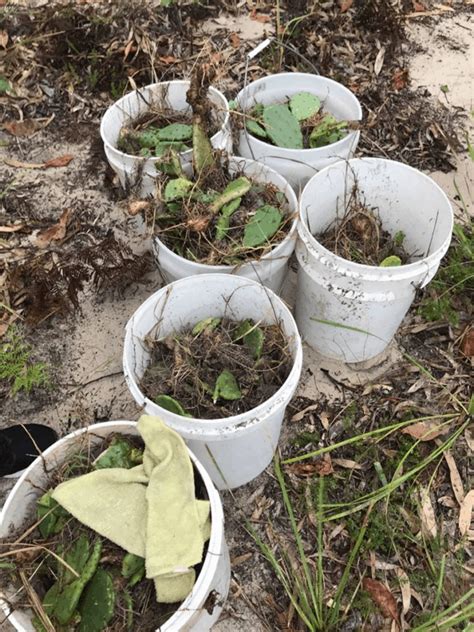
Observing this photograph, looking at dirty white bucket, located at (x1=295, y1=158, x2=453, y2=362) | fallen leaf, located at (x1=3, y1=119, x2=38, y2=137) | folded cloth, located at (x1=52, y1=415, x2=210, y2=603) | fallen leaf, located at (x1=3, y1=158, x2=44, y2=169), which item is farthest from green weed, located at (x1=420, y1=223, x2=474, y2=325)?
fallen leaf, located at (x1=3, y1=119, x2=38, y2=137)

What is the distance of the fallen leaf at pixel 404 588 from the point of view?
158cm

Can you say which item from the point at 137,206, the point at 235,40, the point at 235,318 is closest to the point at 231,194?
the point at 137,206

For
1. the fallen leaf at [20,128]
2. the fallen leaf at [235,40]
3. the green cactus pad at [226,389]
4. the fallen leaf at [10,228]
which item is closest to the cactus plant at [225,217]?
the green cactus pad at [226,389]

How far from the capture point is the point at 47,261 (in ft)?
7.38

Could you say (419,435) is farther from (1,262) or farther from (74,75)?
(74,75)

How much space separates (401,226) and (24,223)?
1.58m

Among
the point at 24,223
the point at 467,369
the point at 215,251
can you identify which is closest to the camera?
the point at 215,251

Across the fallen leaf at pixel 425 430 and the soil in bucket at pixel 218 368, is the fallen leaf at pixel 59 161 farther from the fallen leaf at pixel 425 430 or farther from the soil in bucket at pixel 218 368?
the fallen leaf at pixel 425 430

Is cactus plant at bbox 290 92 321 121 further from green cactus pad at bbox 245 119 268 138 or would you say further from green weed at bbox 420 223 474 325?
green weed at bbox 420 223 474 325

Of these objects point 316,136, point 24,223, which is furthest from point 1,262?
point 316,136

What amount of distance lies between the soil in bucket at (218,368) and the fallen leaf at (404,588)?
2.08 feet

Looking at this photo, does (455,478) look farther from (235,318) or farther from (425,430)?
(235,318)

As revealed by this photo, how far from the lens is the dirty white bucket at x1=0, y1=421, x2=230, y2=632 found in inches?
46.8

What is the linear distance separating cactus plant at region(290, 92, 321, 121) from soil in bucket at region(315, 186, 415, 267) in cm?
43
